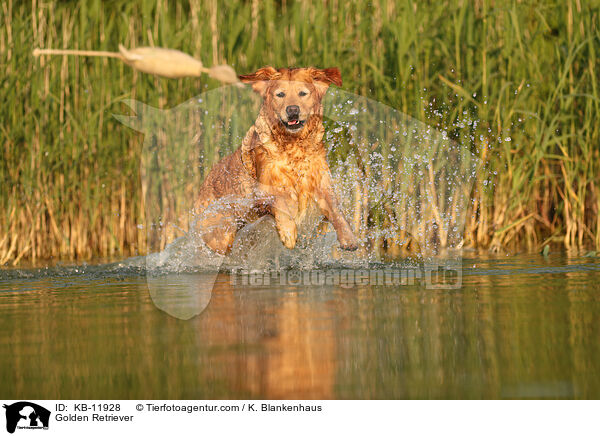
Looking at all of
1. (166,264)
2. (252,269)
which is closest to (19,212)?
(166,264)

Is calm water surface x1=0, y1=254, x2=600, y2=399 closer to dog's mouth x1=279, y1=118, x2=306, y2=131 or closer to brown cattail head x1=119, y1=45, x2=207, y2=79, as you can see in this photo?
brown cattail head x1=119, y1=45, x2=207, y2=79

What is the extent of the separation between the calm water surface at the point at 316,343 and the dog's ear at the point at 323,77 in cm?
181

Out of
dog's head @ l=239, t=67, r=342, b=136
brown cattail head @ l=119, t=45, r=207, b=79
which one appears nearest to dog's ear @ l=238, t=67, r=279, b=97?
dog's head @ l=239, t=67, r=342, b=136

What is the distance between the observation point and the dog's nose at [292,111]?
21.0 ft

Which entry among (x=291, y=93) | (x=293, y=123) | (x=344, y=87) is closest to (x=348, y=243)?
(x=293, y=123)

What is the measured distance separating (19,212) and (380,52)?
11.2 feet

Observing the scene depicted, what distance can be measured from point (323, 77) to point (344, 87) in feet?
4.00

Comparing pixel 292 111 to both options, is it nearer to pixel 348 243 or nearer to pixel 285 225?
pixel 285 225

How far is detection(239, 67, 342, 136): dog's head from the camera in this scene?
645 centimetres
